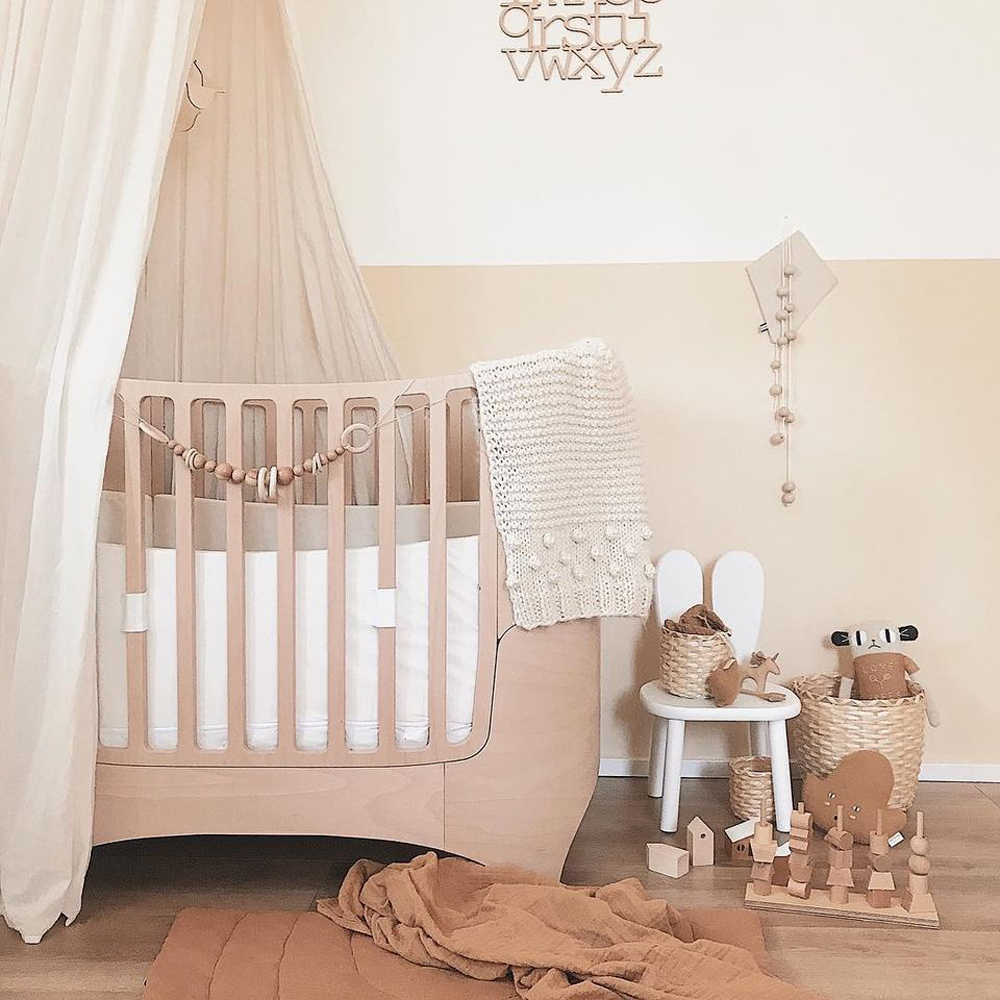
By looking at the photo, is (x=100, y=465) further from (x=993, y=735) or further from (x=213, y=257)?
(x=993, y=735)

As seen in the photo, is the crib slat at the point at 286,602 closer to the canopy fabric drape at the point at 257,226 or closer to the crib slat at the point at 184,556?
the crib slat at the point at 184,556

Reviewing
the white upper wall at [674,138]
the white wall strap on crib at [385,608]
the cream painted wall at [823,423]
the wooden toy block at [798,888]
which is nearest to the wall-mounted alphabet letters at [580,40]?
the white upper wall at [674,138]

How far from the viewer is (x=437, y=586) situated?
1860 millimetres

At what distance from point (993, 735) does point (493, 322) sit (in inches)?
59.4

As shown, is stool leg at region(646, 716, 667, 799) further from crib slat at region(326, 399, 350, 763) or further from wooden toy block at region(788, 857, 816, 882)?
crib slat at region(326, 399, 350, 763)

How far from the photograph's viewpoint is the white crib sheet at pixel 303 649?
1.87m

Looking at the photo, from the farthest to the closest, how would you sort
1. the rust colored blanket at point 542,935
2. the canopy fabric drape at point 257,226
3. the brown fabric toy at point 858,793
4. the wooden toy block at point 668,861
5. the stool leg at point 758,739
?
the stool leg at point 758,739, the canopy fabric drape at point 257,226, the brown fabric toy at point 858,793, the wooden toy block at point 668,861, the rust colored blanket at point 542,935

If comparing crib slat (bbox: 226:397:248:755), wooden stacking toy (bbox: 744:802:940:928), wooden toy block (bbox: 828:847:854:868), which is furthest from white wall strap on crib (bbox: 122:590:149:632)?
wooden toy block (bbox: 828:847:854:868)

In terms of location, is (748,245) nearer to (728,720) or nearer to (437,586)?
(728,720)

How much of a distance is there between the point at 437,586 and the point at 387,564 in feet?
0.29

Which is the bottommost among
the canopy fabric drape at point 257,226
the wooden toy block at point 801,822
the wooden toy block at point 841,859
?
the wooden toy block at point 841,859

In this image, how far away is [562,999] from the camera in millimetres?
1514

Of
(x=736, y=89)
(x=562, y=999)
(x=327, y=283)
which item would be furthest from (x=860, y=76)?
(x=562, y=999)

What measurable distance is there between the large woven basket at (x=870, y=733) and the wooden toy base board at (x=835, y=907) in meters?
0.47
